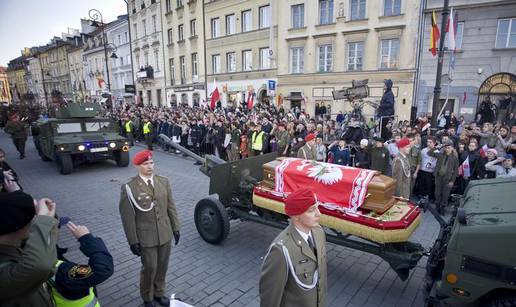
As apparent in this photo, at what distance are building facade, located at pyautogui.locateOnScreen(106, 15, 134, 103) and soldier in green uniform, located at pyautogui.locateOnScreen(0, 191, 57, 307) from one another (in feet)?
134

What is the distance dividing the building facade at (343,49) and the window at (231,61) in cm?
543

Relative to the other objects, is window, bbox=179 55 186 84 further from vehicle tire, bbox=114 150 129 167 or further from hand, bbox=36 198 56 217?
hand, bbox=36 198 56 217

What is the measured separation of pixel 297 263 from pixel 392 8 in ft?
63.5

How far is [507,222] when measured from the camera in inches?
107

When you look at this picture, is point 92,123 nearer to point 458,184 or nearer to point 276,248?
point 276,248

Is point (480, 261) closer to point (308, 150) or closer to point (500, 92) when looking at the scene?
point (308, 150)

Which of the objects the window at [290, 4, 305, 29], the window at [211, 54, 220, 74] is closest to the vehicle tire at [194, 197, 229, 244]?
the window at [290, 4, 305, 29]

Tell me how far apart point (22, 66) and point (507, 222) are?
9441 cm

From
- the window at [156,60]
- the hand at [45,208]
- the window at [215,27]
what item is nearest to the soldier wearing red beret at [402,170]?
the hand at [45,208]

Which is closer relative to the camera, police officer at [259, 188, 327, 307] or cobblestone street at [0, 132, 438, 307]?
police officer at [259, 188, 327, 307]

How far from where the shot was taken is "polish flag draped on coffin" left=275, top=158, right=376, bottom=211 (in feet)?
13.4

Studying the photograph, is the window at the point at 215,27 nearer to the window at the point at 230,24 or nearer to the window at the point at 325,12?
the window at the point at 230,24

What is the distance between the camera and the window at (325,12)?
1965 cm

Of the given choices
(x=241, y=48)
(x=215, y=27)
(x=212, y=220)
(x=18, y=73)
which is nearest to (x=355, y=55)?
(x=241, y=48)
